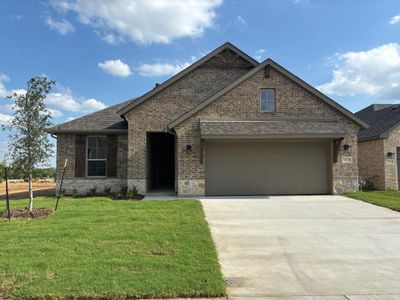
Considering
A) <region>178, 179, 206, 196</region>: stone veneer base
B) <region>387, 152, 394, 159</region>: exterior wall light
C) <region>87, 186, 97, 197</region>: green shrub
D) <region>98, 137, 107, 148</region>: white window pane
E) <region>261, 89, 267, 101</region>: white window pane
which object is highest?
<region>261, 89, 267, 101</region>: white window pane

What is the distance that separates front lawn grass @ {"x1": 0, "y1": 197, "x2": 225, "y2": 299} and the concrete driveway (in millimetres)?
524

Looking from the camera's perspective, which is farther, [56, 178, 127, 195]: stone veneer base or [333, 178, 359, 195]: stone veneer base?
[56, 178, 127, 195]: stone veneer base

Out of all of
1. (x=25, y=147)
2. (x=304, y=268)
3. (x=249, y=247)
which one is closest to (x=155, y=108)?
(x=25, y=147)

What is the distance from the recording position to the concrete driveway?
5.11 metres

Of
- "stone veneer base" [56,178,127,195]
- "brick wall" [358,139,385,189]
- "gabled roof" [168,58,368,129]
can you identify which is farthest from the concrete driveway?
"brick wall" [358,139,385,189]

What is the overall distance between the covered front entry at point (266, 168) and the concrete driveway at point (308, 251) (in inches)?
141

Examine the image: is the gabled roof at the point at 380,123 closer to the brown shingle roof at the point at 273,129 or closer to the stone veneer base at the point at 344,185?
the stone veneer base at the point at 344,185

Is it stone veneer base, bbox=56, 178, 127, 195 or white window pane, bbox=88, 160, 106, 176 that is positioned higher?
white window pane, bbox=88, 160, 106, 176

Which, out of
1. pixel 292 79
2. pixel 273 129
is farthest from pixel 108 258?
pixel 292 79

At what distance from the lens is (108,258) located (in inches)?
238

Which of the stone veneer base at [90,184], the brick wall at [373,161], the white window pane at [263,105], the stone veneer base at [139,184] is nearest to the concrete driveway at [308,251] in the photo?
the stone veneer base at [139,184]

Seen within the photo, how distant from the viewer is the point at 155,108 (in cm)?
1750

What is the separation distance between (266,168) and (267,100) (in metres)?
3.17

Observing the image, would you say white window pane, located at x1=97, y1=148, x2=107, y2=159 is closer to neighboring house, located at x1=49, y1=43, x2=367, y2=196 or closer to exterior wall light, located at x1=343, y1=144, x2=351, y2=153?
neighboring house, located at x1=49, y1=43, x2=367, y2=196
